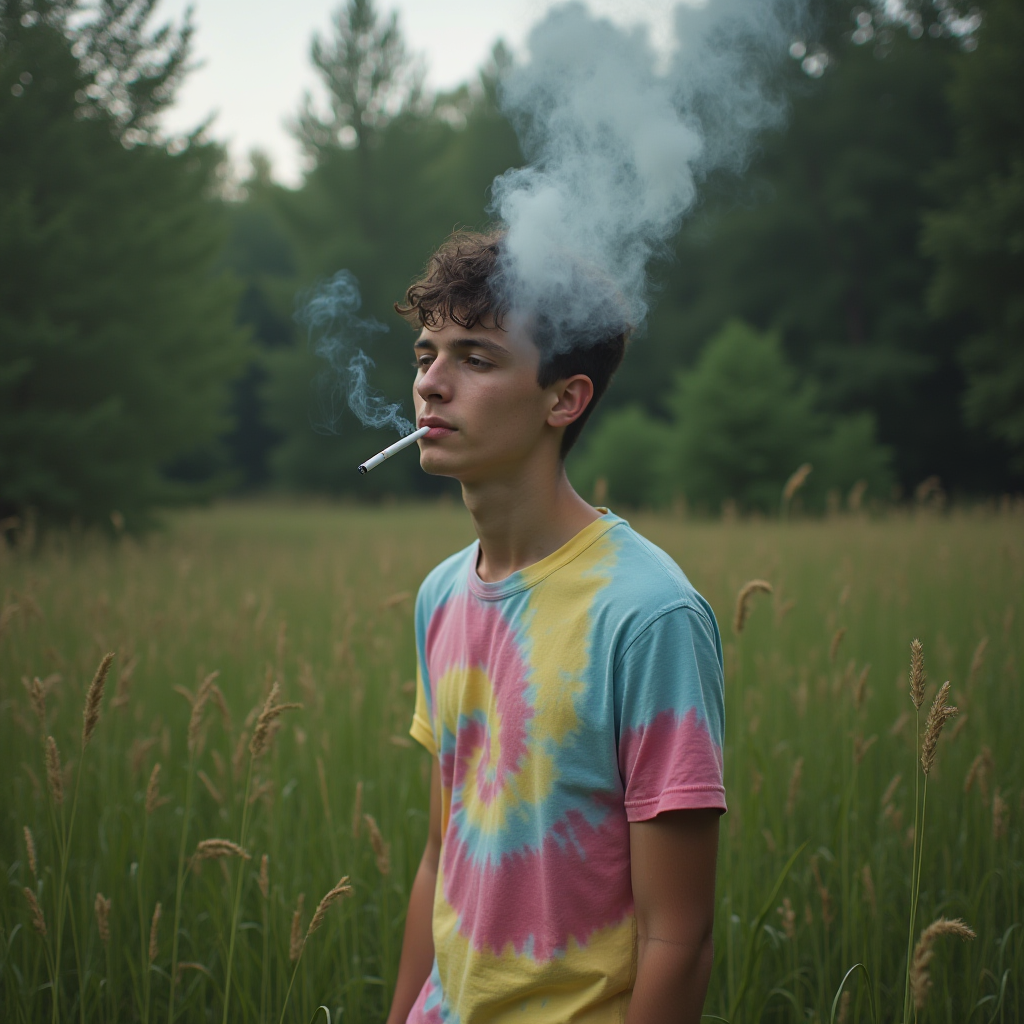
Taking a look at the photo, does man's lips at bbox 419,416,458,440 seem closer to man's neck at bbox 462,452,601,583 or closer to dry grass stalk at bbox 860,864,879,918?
man's neck at bbox 462,452,601,583

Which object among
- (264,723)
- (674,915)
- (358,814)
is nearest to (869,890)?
(674,915)

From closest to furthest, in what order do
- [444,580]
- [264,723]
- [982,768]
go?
1. [264,723]
2. [444,580]
3. [982,768]

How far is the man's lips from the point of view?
5.24ft

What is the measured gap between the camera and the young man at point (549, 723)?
1.32m

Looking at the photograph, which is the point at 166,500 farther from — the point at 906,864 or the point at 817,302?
the point at 817,302

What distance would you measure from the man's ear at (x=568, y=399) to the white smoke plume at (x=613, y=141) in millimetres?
77

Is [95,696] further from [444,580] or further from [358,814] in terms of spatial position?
[358,814]

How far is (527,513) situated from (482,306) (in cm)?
41

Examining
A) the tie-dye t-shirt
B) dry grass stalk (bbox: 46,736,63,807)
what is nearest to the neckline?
the tie-dye t-shirt

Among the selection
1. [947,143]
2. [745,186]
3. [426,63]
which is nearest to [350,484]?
[426,63]

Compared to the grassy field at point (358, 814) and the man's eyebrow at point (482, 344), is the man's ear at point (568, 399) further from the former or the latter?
the grassy field at point (358, 814)

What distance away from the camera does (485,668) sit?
5.33ft

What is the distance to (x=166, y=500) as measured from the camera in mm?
12586

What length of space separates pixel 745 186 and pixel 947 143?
18.9 ft
